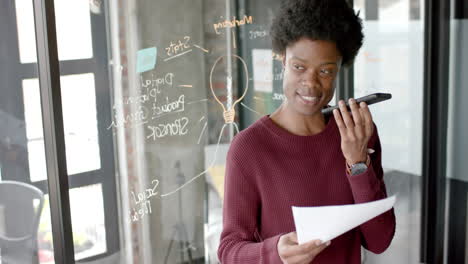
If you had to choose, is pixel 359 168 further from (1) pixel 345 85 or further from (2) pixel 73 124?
(1) pixel 345 85

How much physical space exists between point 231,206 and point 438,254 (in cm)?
239

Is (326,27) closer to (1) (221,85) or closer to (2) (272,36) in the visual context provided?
(2) (272,36)

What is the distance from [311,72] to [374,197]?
30cm

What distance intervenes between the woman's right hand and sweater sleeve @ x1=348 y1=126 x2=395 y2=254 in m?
0.18

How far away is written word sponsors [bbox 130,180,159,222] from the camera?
8.08ft

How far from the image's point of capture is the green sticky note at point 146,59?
2387mm

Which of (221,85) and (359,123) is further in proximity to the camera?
(221,85)

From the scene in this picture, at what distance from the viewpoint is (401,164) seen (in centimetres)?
328

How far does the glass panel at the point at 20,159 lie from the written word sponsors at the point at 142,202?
0.36 metres

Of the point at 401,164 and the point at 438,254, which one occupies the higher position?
the point at 401,164

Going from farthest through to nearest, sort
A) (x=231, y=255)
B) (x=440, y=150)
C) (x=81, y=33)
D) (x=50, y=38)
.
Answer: (x=440, y=150), (x=81, y=33), (x=50, y=38), (x=231, y=255)

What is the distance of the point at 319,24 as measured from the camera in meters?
1.28

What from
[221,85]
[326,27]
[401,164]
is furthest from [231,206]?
[401,164]

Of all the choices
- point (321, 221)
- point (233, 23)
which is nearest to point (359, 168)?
point (321, 221)
